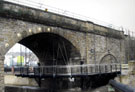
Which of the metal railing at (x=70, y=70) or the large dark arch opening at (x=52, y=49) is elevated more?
the large dark arch opening at (x=52, y=49)

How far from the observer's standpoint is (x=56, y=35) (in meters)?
15.6

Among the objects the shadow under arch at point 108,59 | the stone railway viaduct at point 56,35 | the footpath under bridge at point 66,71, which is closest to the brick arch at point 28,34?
the stone railway viaduct at point 56,35

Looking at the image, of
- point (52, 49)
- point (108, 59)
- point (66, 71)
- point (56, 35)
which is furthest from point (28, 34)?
point (108, 59)

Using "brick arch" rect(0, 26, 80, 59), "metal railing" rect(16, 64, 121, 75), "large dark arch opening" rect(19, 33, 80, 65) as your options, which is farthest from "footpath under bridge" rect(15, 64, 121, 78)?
"brick arch" rect(0, 26, 80, 59)

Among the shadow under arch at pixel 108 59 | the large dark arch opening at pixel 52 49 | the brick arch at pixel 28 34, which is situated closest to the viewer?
the brick arch at pixel 28 34

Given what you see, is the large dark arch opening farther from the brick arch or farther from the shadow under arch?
the shadow under arch

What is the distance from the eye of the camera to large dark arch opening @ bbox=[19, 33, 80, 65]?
16333 mm

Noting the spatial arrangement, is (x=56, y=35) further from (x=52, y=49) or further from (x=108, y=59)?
(x=108, y=59)

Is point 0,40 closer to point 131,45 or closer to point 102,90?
point 102,90

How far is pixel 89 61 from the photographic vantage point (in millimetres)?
18594

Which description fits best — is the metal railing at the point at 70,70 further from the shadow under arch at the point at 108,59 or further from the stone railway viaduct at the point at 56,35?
the shadow under arch at the point at 108,59

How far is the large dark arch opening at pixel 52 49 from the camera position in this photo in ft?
53.6

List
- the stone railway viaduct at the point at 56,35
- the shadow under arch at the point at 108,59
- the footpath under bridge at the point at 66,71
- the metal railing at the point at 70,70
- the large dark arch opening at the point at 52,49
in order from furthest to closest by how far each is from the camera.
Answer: the shadow under arch at the point at 108,59 → the large dark arch opening at the point at 52,49 → the metal railing at the point at 70,70 → the footpath under bridge at the point at 66,71 → the stone railway viaduct at the point at 56,35

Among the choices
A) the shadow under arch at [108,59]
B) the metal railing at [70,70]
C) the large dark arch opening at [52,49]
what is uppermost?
the large dark arch opening at [52,49]
